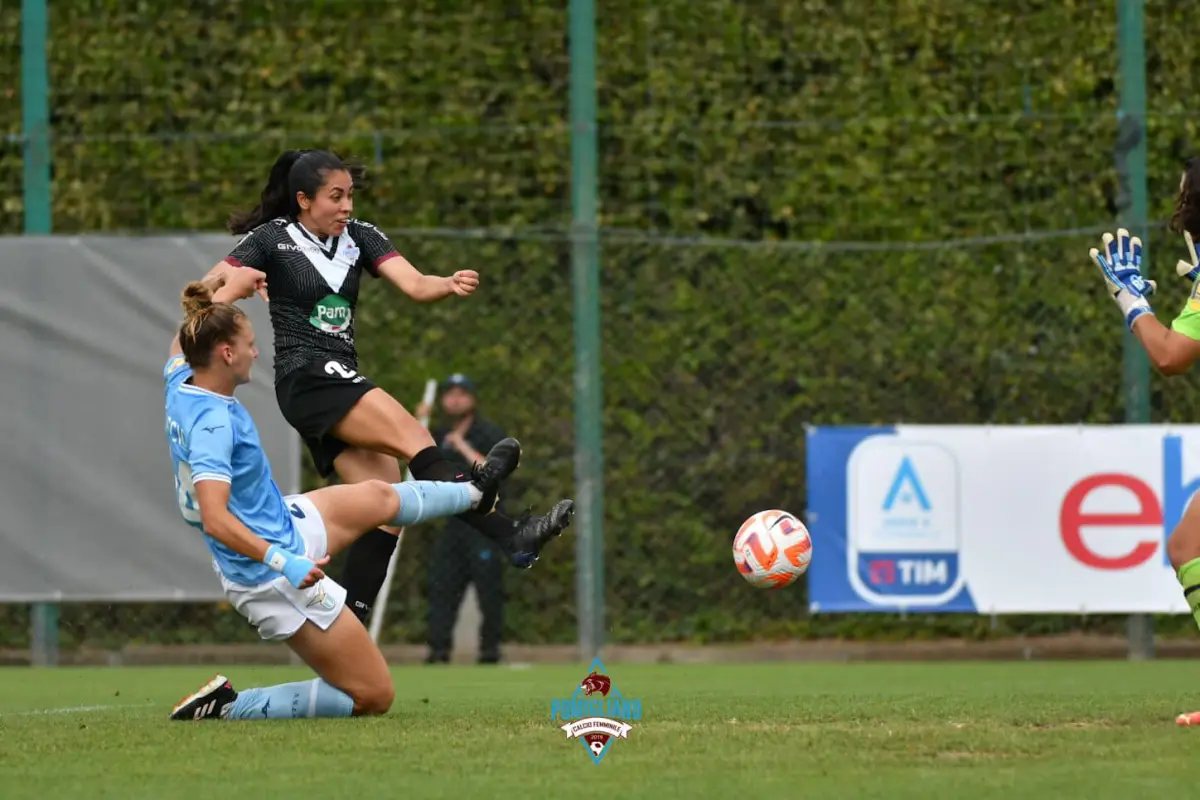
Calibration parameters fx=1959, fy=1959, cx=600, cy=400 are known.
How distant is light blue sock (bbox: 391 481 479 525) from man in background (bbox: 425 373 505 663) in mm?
4530

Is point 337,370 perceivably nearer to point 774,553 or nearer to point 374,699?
point 374,699

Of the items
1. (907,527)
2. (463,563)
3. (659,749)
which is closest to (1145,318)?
(659,749)

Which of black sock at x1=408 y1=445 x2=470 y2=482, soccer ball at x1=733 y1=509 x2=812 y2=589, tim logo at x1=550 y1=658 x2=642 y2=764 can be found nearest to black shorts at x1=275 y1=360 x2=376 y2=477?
black sock at x1=408 y1=445 x2=470 y2=482

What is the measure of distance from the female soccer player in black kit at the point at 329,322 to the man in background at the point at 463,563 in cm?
410

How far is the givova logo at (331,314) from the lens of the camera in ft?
24.9

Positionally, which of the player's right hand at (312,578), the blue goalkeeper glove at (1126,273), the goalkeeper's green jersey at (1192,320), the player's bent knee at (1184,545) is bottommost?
the player's right hand at (312,578)

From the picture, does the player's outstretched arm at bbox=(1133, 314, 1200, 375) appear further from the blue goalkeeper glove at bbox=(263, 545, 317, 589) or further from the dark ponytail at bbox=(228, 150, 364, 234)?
the dark ponytail at bbox=(228, 150, 364, 234)

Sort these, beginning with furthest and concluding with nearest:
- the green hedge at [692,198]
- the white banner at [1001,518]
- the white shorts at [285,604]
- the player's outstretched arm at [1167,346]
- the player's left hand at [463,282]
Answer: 1. the green hedge at [692,198]
2. the white banner at [1001,518]
3. the player's left hand at [463,282]
4. the white shorts at [285,604]
5. the player's outstretched arm at [1167,346]

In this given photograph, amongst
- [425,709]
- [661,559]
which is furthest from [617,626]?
[425,709]

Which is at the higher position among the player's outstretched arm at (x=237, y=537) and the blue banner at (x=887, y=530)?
the player's outstretched arm at (x=237, y=537)

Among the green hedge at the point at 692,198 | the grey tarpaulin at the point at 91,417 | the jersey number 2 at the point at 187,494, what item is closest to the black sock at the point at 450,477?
the jersey number 2 at the point at 187,494

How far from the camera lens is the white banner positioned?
1118cm

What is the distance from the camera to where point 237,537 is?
20.9 ft

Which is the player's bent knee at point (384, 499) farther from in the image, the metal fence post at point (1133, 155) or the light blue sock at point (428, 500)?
the metal fence post at point (1133, 155)
